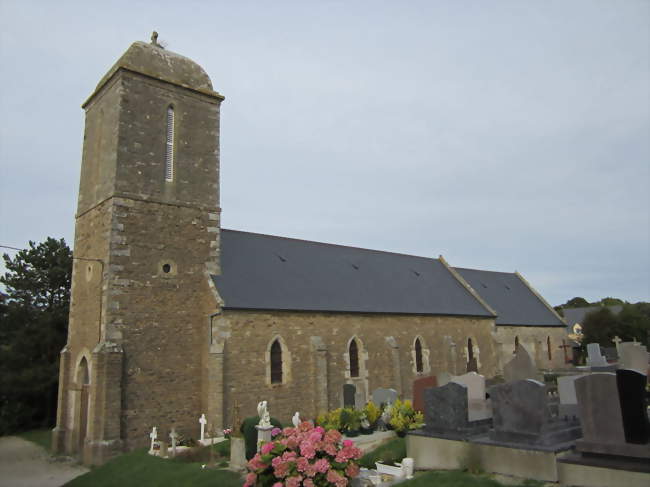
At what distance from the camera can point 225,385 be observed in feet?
59.8

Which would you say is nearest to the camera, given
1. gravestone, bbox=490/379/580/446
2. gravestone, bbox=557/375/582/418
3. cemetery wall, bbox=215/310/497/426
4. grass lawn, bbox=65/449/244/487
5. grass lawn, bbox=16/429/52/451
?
gravestone, bbox=490/379/580/446

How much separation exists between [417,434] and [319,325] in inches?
405

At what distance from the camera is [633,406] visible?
866cm

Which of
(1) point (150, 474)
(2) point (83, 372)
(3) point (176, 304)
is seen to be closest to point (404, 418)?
(1) point (150, 474)

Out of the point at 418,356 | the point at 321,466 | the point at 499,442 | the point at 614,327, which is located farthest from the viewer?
the point at 614,327

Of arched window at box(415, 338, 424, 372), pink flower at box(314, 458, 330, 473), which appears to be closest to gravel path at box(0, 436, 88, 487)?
pink flower at box(314, 458, 330, 473)

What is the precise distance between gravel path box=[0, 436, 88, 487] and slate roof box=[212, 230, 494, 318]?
7788mm

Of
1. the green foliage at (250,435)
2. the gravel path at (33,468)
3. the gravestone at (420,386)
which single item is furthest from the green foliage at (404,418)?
the gravel path at (33,468)

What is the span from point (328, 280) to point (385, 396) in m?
7.94

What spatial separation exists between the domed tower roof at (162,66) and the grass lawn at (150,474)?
47.8ft

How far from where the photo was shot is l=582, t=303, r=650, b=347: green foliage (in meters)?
38.4

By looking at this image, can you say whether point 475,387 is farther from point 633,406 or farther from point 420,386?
point 633,406

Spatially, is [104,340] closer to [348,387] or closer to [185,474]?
[185,474]

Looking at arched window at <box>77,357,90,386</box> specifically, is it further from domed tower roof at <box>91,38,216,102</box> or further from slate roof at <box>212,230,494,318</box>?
domed tower roof at <box>91,38,216,102</box>
